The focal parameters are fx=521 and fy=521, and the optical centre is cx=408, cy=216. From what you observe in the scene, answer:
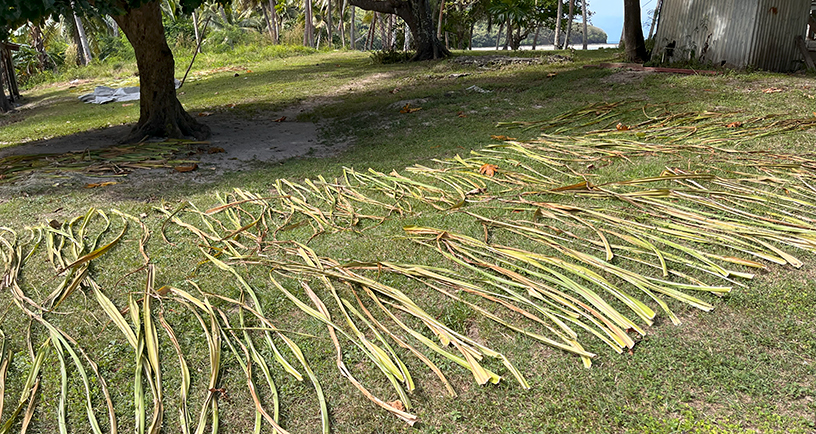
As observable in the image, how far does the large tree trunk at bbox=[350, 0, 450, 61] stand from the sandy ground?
5.86m

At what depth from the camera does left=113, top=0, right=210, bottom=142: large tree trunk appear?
6520mm

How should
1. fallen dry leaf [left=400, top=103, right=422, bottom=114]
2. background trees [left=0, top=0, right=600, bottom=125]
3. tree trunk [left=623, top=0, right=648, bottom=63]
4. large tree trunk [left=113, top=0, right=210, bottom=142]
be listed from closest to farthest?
1. background trees [left=0, top=0, right=600, bottom=125]
2. large tree trunk [left=113, top=0, right=210, bottom=142]
3. fallen dry leaf [left=400, top=103, right=422, bottom=114]
4. tree trunk [left=623, top=0, right=648, bottom=63]

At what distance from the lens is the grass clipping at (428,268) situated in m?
2.29

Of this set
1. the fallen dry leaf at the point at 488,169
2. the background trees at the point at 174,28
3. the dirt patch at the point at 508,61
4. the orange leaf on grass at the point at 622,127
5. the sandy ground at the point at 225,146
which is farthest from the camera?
the dirt patch at the point at 508,61

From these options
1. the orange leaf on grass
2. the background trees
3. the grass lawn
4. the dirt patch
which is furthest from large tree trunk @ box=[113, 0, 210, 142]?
the dirt patch

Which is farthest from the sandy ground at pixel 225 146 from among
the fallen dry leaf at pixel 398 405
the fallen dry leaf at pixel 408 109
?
the fallen dry leaf at pixel 398 405

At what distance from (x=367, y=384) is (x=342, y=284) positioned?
2.50ft

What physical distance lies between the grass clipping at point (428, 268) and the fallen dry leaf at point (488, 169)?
0.09ft

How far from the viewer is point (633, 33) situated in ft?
31.3

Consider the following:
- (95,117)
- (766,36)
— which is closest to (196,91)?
(95,117)

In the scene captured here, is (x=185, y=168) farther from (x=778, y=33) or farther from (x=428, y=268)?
(x=778, y=33)

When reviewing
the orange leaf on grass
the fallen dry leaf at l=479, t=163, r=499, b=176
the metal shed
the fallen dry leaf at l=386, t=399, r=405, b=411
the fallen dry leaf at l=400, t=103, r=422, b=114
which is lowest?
the fallen dry leaf at l=386, t=399, r=405, b=411

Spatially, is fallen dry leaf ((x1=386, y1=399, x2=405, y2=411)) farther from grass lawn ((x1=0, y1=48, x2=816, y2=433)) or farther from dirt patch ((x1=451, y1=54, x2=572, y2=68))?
dirt patch ((x1=451, y1=54, x2=572, y2=68))

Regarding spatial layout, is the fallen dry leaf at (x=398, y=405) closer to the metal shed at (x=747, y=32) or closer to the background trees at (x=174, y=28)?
the background trees at (x=174, y=28)
